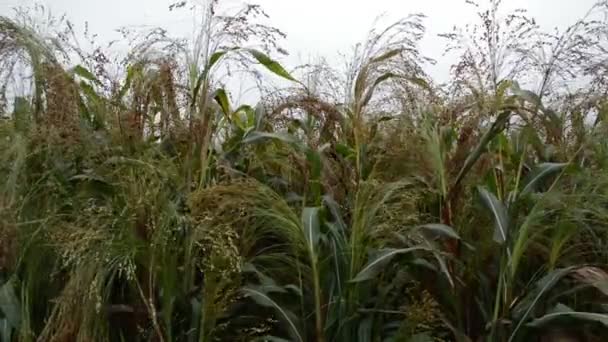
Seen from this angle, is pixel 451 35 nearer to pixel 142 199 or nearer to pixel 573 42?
pixel 573 42

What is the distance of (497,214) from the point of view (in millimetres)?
2273

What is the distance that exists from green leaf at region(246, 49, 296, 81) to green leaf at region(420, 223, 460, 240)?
100 centimetres

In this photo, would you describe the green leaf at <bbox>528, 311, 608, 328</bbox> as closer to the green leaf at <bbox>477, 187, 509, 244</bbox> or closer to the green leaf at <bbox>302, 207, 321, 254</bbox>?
the green leaf at <bbox>477, 187, 509, 244</bbox>

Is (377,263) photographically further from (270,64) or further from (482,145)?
(270,64)

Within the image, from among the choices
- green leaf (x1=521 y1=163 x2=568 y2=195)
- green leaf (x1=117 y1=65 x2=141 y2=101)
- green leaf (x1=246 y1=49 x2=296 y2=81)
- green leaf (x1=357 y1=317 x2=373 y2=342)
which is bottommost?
green leaf (x1=357 y1=317 x2=373 y2=342)

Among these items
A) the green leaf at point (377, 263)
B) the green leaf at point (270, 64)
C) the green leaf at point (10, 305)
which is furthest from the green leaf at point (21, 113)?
the green leaf at point (377, 263)

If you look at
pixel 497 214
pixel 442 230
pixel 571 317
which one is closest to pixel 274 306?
pixel 442 230

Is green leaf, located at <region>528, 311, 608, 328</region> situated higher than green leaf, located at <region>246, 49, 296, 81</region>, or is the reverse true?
green leaf, located at <region>246, 49, 296, 81</region>

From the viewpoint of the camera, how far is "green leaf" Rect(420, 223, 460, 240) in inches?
87.4

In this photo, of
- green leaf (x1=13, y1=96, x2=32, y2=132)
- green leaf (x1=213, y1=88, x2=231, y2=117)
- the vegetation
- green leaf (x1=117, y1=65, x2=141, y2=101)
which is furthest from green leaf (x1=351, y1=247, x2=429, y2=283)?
green leaf (x1=13, y1=96, x2=32, y2=132)

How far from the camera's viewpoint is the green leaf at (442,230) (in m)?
2.22

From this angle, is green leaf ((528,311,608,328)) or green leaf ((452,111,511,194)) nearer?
green leaf ((528,311,608,328))

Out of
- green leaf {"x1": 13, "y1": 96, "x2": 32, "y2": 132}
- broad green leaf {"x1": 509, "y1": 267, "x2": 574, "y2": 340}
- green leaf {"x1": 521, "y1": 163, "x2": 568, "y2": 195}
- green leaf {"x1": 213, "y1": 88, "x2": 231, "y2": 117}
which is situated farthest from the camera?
green leaf {"x1": 213, "y1": 88, "x2": 231, "y2": 117}

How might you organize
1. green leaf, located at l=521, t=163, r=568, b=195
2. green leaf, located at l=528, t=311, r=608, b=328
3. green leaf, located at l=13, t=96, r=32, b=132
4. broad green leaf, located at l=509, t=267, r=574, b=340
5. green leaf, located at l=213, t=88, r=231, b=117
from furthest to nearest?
green leaf, located at l=213, t=88, r=231, b=117
green leaf, located at l=13, t=96, r=32, b=132
green leaf, located at l=521, t=163, r=568, b=195
broad green leaf, located at l=509, t=267, r=574, b=340
green leaf, located at l=528, t=311, r=608, b=328
